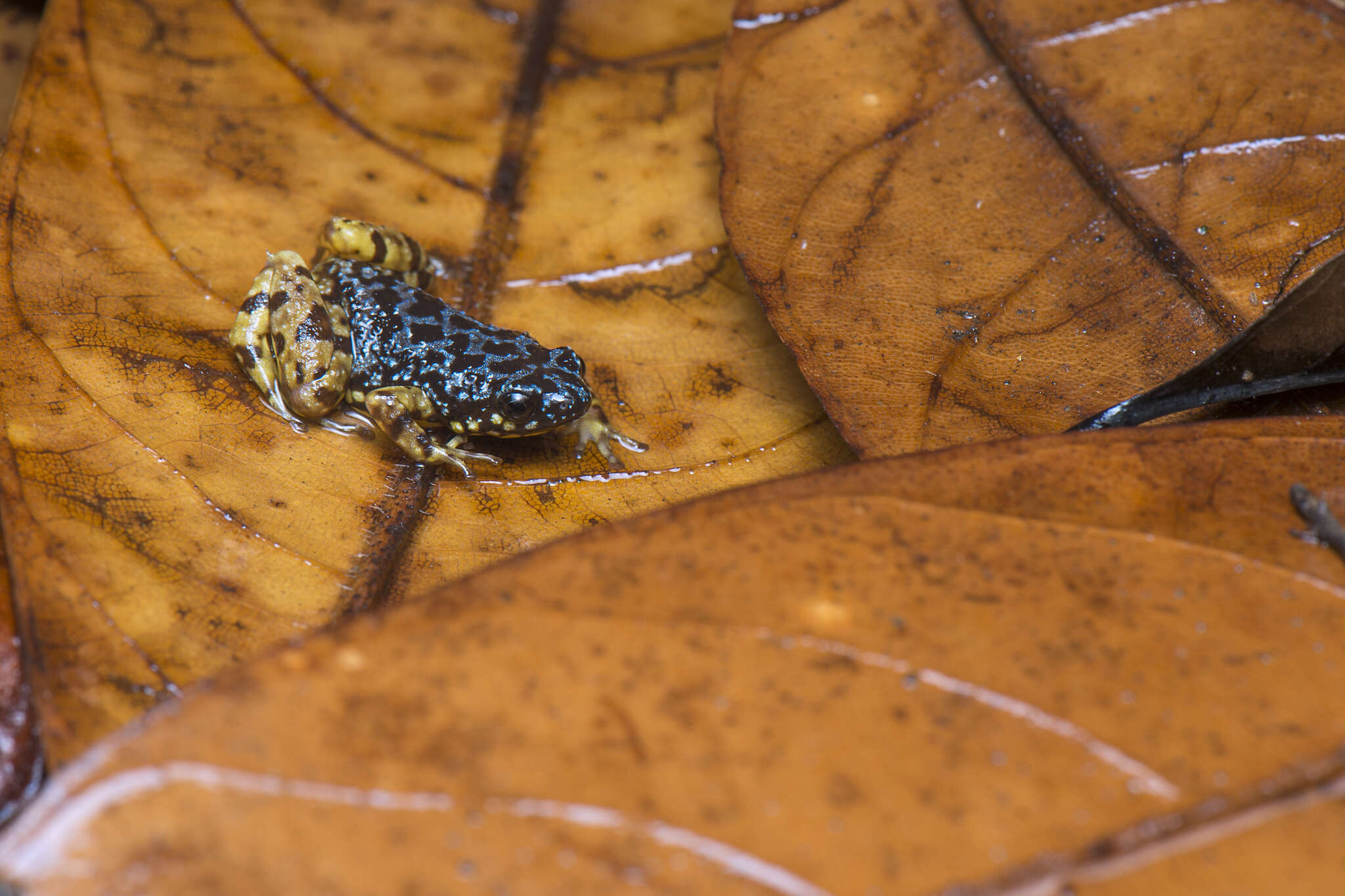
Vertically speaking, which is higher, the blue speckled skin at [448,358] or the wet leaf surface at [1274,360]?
the wet leaf surface at [1274,360]

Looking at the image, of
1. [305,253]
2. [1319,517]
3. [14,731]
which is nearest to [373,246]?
[305,253]

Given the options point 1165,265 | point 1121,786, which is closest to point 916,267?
point 1165,265

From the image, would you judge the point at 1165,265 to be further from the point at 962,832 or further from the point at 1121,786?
the point at 962,832

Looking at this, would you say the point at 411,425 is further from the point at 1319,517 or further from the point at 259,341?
the point at 1319,517

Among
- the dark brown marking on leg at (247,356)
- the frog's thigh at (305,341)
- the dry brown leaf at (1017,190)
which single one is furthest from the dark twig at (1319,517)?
the dark brown marking on leg at (247,356)

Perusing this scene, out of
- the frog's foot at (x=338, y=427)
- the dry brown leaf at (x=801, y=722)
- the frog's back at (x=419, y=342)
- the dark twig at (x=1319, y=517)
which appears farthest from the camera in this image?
the frog's back at (x=419, y=342)

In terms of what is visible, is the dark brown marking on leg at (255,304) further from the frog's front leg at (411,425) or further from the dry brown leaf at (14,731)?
the dry brown leaf at (14,731)

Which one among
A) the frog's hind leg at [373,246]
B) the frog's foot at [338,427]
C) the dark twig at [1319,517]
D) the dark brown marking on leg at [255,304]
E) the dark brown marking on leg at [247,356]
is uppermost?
the dark twig at [1319,517]
